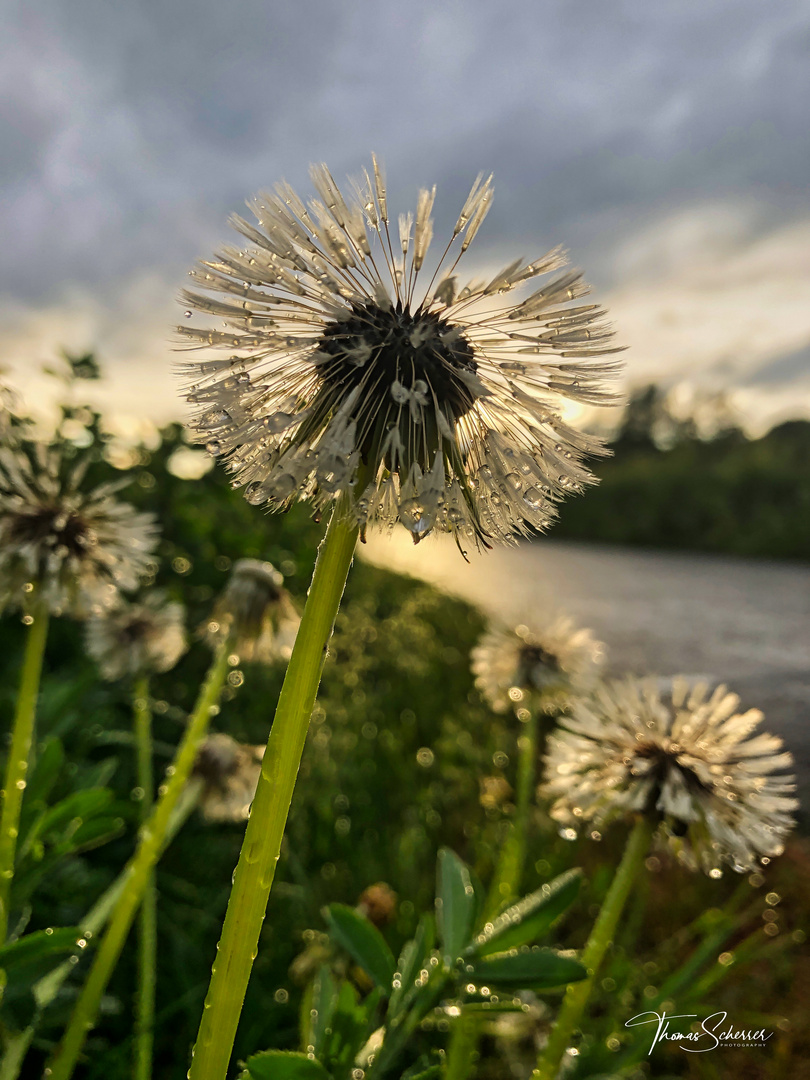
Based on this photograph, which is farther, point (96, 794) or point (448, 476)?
point (96, 794)

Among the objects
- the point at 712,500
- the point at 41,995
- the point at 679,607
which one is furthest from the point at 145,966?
the point at 712,500

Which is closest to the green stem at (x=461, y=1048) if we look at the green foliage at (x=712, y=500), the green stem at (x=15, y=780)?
the green stem at (x=15, y=780)

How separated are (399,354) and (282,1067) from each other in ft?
3.03

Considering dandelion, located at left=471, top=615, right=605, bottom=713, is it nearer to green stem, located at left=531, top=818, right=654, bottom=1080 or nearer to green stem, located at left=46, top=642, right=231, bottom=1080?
green stem, located at left=531, top=818, right=654, bottom=1080

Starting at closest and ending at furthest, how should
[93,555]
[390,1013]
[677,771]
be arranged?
[390,1013] → [677,771] → [93,555]

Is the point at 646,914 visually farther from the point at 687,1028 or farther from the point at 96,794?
the point at 96,794

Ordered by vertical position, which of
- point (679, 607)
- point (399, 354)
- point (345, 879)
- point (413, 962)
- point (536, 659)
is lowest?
point (345, 879)

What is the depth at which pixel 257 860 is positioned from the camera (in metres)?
0.71

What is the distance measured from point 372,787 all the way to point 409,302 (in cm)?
302

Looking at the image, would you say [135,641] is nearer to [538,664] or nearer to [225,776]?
[225,776]

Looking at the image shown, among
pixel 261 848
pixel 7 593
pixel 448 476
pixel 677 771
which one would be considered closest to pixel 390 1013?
pixel 261 848

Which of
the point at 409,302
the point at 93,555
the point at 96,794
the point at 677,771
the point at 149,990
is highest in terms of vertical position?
the point at 409,302

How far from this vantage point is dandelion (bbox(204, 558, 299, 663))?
5.46 feet

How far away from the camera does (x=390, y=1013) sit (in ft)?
3.35
